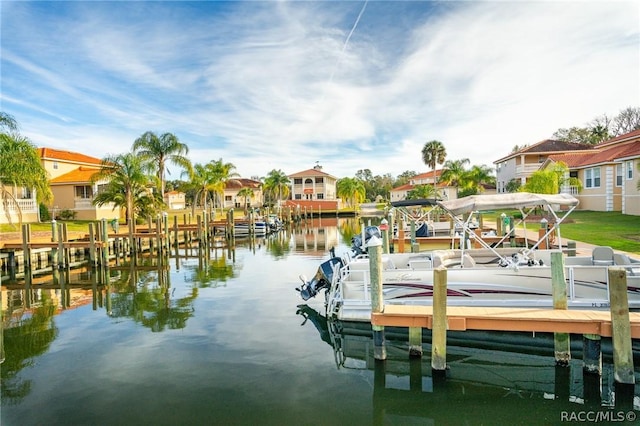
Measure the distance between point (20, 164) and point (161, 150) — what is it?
20977mm

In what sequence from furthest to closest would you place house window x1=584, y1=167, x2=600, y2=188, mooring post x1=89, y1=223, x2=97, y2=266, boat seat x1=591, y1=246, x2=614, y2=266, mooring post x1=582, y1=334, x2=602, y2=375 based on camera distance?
house window x1=584, y1=167, x2=600, y2=188
mooring post x1=89, y1=223, x2=97, y2=266
boat seat x1=591, y1=246, x2=614, y2=266
mooring post x1=582, y1=334, x2=602, y2=375

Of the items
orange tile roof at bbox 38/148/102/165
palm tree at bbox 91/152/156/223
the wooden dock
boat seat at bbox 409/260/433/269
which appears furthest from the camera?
orange tile roof at bbox 38/148/102/165

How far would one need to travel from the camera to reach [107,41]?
17297 millimetres

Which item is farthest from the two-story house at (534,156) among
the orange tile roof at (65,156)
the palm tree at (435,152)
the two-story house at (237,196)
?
the two-story house at (237,196)

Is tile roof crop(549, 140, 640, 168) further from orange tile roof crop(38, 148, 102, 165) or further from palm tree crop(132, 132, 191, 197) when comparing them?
orange tile roof crop(38, 148, 102, 165)

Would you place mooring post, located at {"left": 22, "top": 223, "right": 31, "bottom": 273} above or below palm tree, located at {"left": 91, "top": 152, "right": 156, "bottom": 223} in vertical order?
below

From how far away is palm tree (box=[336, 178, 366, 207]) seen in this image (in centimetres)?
7619

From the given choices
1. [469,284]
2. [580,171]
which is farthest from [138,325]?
[580,171]

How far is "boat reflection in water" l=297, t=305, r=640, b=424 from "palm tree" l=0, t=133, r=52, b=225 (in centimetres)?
2305

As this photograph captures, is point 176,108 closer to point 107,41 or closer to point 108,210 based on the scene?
point 108,210

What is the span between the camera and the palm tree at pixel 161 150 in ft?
144

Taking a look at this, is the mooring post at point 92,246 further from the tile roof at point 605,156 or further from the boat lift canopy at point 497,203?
the tile roof at point 605,156

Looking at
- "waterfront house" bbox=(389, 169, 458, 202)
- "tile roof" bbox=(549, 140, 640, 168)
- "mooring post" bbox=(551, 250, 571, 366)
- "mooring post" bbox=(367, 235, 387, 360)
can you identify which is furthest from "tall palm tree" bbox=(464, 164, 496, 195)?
"mooring post" bbox=(367, 235, 387, 360)

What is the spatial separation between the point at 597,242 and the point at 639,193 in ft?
40.3
